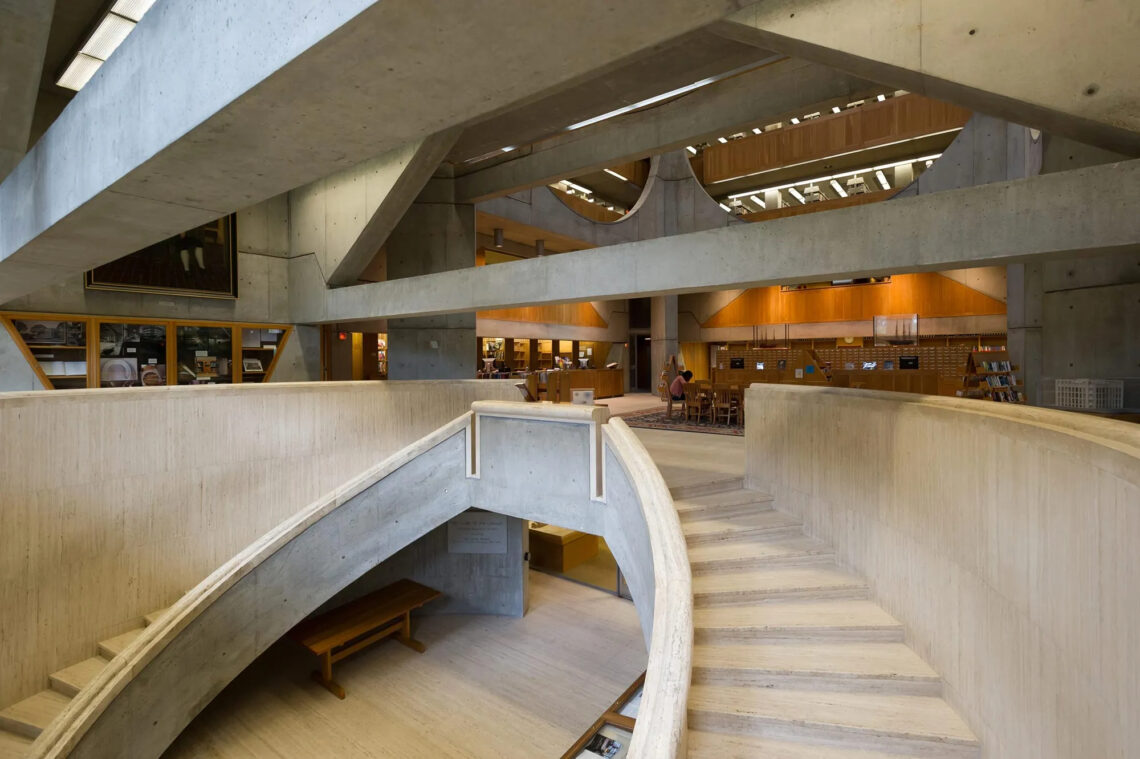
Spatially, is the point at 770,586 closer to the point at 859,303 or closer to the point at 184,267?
the point at 184,267

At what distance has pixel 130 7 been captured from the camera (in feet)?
18.9

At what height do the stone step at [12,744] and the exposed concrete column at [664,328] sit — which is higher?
the exposed concrete column at [664,328]

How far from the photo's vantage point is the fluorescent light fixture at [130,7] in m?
5.67

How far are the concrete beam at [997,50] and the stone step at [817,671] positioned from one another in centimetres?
325

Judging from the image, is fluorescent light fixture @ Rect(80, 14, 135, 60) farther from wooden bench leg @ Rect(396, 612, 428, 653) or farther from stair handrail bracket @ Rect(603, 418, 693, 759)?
wooden bench leg @ Rect(396, 612, 428, 653)

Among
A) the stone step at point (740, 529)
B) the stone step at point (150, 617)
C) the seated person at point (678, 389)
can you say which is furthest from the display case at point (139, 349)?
the stone step at point (740, 529)

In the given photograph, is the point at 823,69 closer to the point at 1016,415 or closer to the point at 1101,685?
the point at 1016,415

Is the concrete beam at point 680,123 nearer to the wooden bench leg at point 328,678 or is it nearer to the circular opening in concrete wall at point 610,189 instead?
the circular opening in concrete wall at point 610,189

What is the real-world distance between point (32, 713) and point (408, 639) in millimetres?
4530

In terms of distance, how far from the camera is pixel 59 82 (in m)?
6.85

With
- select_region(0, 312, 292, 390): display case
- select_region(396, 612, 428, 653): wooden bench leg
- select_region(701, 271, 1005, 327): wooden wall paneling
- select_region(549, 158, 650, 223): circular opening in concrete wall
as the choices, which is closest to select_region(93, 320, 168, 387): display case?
select_region(0, 312, 292, 390): display case

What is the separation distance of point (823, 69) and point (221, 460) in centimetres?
900

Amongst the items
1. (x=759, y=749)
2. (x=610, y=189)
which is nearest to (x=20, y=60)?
(x=759, y=749)

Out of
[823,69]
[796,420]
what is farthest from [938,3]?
[823,69]
